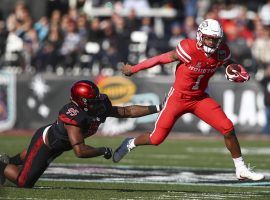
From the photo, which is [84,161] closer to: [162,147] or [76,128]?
[162,147]

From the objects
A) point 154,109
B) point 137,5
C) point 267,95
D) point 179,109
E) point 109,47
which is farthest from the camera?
point 137,5

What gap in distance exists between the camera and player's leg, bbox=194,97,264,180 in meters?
8.88

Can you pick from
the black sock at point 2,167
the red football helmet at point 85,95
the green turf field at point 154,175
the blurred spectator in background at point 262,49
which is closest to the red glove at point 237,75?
the green turf field at point 154,175

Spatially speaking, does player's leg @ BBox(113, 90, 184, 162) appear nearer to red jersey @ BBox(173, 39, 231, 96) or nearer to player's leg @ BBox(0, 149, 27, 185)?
red jersey @ BBox(173, 39, 231, 96)

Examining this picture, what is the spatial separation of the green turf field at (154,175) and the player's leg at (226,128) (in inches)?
8.2

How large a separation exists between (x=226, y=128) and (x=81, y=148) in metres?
1.70

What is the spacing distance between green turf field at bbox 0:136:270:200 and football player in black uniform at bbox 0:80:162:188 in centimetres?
17

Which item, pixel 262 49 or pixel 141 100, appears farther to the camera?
pixel 262 49

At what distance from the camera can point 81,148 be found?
818 cm

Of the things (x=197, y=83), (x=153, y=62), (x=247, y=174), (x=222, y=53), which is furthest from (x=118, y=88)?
(x=247, y=174)

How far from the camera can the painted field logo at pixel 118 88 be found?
53.1 feet

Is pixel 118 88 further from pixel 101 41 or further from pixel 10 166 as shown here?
pixel 10 166

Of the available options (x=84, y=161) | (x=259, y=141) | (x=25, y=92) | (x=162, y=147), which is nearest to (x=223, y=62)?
(x=84, y=161)

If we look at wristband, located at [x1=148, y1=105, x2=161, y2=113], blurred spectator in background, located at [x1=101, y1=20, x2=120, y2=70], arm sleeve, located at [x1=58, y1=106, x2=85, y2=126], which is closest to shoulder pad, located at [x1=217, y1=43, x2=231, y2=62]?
wristband, located at [x1=148, y1=105, x2=161, y2=113]
